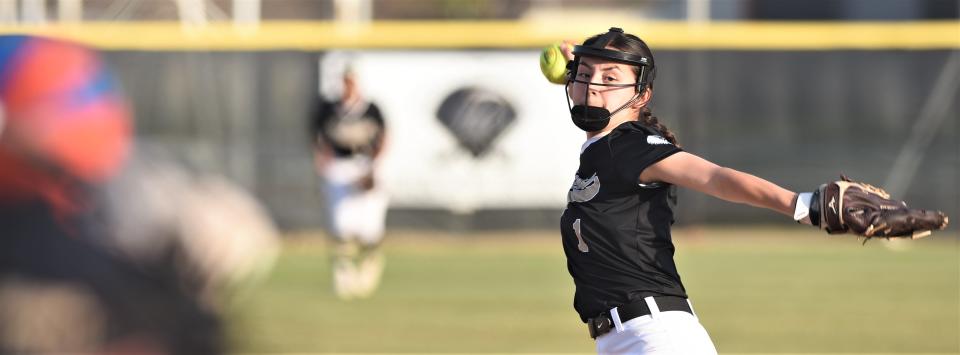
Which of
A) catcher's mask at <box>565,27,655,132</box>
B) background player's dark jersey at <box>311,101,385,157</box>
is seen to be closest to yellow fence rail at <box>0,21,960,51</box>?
background player's dark jersey at <box>311,101,385,157</box>

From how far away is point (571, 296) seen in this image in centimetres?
1271

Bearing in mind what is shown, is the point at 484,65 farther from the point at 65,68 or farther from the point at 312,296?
the point at 65,68

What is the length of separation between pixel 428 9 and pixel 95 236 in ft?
73.9

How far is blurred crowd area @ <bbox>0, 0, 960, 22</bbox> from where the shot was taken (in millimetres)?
19125

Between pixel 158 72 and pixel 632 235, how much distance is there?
1668cm

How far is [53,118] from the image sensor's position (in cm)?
190

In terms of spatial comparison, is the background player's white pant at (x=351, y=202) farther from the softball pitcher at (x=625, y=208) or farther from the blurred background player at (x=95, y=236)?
the blurred background player at (x=95, y=236)

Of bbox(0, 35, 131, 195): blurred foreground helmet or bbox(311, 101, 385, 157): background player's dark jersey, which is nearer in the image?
bbox(0, 35, 131, 195): blurred foreground helmet

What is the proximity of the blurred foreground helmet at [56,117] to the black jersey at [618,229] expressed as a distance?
214cm

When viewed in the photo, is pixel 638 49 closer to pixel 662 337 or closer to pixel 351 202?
pixel 662 337

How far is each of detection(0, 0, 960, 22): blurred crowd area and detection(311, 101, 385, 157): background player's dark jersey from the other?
18.7ft

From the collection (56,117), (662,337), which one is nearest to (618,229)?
(662,337)

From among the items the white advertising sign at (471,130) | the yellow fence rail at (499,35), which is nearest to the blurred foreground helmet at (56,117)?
the white advertising sign at (471,130)

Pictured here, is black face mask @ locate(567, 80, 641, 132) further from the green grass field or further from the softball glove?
the green grass field
